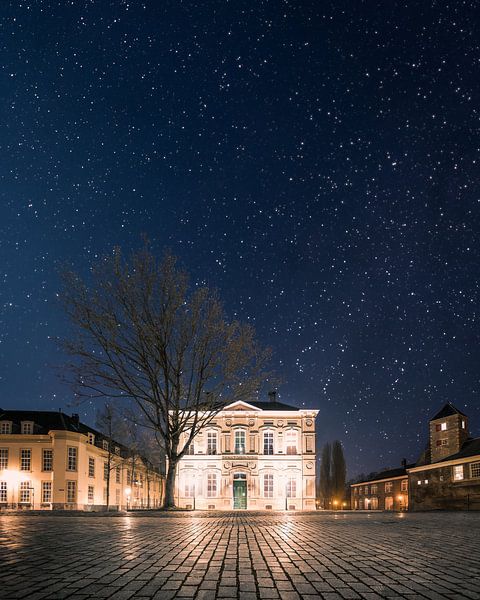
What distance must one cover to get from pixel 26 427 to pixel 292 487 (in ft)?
85.1

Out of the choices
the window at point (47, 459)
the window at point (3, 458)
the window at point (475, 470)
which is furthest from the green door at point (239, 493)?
the window at point (3, 458)

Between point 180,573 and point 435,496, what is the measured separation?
48919 mm

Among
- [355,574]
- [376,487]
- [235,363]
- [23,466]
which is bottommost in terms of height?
[376,487]

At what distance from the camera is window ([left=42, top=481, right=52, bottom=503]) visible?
49875 millimetres

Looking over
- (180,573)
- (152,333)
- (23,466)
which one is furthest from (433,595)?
(23,466)

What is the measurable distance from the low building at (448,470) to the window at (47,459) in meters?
34.5

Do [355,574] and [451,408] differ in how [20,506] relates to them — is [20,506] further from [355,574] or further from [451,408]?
[355,574]

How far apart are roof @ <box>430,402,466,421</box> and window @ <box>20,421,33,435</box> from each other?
41.1m

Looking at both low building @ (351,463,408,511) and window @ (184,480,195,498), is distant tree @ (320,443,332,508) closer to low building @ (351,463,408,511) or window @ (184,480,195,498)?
low building @ (351,463,408,511)

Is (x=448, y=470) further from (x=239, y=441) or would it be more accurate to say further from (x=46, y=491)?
(x=46, y=491)

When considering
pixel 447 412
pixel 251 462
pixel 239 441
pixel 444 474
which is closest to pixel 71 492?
pixel 239 441

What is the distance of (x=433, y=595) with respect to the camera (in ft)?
16.1

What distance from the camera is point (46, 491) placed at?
50062 mm

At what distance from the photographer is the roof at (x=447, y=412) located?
185 feet
